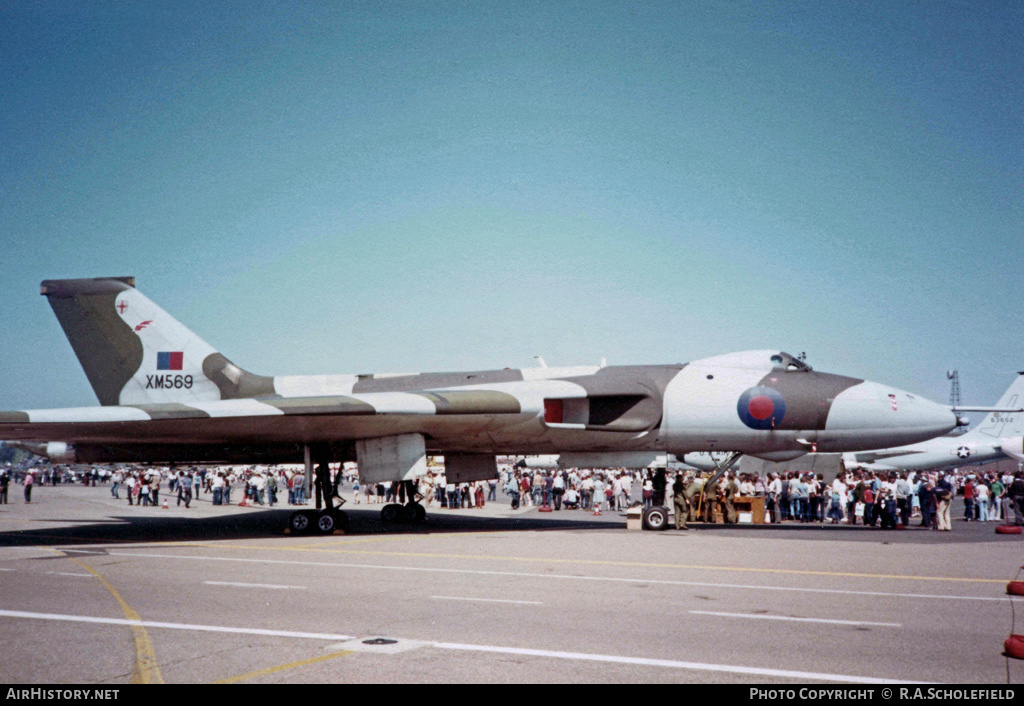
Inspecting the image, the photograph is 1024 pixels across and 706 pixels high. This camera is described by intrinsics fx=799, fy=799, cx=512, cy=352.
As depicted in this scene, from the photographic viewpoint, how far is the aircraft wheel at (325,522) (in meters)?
17.3

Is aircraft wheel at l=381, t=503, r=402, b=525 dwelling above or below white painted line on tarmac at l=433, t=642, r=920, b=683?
below

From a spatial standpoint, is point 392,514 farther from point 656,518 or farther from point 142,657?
point 142,657

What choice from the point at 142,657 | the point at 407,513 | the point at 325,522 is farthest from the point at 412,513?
the point at 142,657

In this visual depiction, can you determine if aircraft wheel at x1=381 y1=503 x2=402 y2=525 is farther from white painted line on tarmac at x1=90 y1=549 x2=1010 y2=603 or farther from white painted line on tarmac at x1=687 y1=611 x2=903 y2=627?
white painted line on tarmac at x1=687 y1=611 x2=903 y2=627

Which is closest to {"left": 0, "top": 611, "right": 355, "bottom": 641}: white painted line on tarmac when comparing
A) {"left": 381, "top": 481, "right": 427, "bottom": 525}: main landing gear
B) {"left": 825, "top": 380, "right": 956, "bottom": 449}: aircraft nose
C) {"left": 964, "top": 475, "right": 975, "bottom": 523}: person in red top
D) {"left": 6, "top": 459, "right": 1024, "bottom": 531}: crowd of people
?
{"left": 6, "top": 459, "right": 1024, "bottom": 531}: crowd of people

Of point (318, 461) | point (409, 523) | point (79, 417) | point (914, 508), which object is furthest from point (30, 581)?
point (914, 508)

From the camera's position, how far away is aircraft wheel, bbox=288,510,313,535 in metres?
17.2

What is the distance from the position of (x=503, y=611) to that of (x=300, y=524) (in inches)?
412

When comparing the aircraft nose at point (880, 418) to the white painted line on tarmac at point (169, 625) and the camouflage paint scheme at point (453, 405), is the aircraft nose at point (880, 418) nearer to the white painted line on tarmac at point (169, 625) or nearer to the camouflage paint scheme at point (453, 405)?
the camouflage paint scheme at point (453, 405)

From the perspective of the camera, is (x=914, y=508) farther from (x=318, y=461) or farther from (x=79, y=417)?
(x=79, y=417)

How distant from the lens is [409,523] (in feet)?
68.8

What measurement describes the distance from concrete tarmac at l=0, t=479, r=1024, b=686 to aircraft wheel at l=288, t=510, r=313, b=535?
1.85 metres

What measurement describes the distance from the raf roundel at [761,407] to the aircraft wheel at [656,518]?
2.95m

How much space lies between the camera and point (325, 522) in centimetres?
1734
